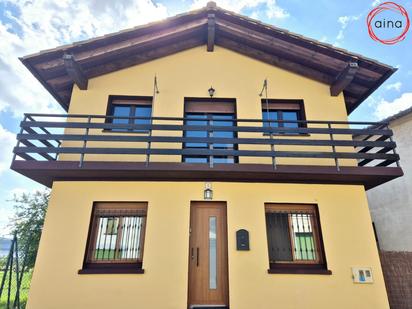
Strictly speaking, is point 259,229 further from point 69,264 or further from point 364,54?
point 364,54

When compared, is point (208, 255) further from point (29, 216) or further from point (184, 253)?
point (29, 216)

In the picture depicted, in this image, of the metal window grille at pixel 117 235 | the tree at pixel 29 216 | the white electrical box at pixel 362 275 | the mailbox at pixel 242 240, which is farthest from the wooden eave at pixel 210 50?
the tree at pixel 29 216

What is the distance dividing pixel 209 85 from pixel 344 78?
4109 mm

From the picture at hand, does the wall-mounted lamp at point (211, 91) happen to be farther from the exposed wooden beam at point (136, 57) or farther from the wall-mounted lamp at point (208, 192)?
the wall-mounted lamp at point (208, 192)

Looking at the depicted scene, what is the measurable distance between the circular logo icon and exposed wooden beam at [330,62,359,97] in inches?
70.3

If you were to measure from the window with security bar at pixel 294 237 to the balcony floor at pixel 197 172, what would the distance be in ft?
2.73

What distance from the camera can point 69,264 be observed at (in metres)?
5.31

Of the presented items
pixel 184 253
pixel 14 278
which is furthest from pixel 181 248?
pixel 14 278

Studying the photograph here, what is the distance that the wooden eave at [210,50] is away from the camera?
672 centimetres

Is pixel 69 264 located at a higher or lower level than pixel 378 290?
higher

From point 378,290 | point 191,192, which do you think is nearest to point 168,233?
point 191,192

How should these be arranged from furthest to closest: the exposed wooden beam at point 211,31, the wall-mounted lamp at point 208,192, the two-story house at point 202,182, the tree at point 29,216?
the tree at point 29,216 → the exposed wooden beam at point 211,31 → the wall-mounted lamp at point 208,192 → the two-story house at point 202,182

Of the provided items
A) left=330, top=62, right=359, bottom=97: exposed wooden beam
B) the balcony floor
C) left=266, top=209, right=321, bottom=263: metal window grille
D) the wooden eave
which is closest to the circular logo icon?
the wooden eave

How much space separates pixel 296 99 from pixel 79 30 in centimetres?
759
